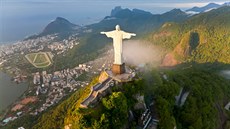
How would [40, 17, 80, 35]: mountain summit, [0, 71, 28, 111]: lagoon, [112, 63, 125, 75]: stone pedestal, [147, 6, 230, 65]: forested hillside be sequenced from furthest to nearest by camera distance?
1. [40, 17, 80, 35]: mountain summit
2. [147, 6, 230, 65]: forested hillside
3. [0, 71, 28, 111]: lagoon
4. [112, 63, 125, 75]: stone pedestal

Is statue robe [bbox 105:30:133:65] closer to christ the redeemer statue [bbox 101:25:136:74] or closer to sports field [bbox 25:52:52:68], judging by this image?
christ the redeemer statue [bbox 101:25:136:74]

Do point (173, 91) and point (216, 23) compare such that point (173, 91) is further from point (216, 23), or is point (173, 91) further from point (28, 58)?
point (28, 58)

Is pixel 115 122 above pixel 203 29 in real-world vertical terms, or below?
above

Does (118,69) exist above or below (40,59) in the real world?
above

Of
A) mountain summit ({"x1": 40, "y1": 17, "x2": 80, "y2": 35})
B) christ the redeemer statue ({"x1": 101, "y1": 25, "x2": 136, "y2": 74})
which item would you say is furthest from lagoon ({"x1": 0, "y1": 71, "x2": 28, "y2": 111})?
mountain summit ({"x1": 40, "y1": 17, "x2": 80, "y2": 35})

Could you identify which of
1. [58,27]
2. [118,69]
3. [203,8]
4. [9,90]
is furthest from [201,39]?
[203,8]

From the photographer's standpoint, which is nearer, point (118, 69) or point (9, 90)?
point (118, 69)

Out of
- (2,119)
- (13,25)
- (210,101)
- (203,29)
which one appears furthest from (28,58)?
(13,25)

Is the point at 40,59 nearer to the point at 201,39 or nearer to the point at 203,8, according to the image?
the point at 201,39

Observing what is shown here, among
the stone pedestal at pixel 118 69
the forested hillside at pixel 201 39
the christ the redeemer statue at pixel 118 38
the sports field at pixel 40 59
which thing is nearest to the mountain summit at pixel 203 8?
the forested hillside at pixel 201 39
